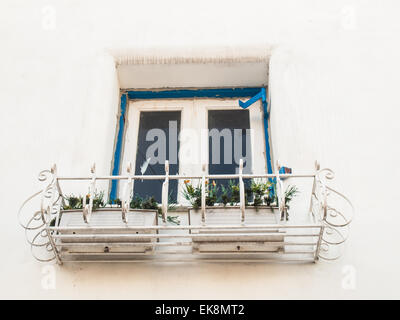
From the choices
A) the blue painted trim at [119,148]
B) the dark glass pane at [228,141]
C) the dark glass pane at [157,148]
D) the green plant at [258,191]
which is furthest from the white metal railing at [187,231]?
the dark glass pane at [228,141]

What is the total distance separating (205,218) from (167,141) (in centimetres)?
156

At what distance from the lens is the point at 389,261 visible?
137 inches

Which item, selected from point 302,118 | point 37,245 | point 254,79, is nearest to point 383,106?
point 302,118

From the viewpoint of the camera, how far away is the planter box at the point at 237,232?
3.33 meters

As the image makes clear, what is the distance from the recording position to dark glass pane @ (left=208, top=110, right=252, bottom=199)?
4621mm

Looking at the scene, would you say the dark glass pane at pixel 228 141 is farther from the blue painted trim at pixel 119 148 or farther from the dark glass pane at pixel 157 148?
the blue painted trim at pixel 119 148

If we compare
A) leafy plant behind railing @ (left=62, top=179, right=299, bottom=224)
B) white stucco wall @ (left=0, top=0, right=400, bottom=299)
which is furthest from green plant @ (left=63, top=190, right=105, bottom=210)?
white stucco wall @ (left=0, top=0, right=400, bottom=299)

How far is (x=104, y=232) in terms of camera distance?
3344mm

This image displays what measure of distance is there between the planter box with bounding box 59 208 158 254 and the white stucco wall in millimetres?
172

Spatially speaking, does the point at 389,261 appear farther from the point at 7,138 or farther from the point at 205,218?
the point at 7,138

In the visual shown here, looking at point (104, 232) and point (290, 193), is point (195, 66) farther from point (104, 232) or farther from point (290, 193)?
point (104, 232)

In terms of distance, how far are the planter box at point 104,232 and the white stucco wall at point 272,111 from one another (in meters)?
0.17

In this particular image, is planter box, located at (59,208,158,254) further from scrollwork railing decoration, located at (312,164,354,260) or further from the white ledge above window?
the white ledge above window

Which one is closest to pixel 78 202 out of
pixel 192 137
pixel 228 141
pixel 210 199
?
pixel 210 199
